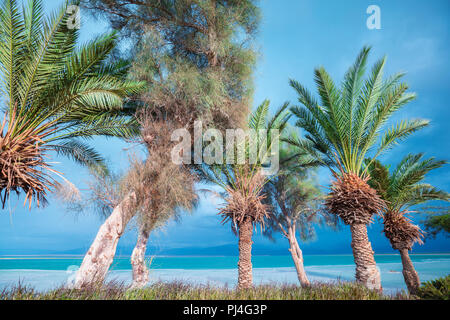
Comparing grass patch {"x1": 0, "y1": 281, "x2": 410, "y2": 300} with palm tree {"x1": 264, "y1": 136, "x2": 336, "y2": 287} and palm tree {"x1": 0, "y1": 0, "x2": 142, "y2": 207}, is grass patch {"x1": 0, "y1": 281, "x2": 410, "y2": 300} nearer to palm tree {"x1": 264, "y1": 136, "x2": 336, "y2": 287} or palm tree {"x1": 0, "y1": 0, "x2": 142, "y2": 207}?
palm tree {"x1": 0, "y1": 0, "x2": 142, "y2": 207}

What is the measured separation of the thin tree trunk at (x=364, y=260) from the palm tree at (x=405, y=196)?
2.99 m

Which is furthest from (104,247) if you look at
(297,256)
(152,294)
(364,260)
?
(297,256)

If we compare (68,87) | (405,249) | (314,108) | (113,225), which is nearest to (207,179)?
(113,225)

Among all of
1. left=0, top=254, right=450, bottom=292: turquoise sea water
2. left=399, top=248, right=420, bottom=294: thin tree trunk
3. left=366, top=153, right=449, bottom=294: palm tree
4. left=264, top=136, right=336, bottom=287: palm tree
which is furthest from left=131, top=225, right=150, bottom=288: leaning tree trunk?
left=399, top=248, right=420, bottom=294: thin tree trunk

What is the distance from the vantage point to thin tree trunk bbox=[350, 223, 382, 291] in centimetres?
757

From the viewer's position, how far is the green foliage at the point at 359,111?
27.9 feet

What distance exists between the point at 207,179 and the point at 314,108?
5083mm

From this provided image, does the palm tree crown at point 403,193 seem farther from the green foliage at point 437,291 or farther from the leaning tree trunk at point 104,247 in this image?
the leaning tree trunk at point 104,247

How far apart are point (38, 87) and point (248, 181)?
7.29 meters

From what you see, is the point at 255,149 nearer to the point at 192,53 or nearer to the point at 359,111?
the point at 359,111

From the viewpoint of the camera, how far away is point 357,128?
8648 mm

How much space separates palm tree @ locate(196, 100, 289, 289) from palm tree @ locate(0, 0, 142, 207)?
4.73 m

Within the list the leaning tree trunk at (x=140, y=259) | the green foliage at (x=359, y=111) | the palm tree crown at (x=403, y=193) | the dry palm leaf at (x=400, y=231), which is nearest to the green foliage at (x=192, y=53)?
the green foliage at (x=359, y=111)
